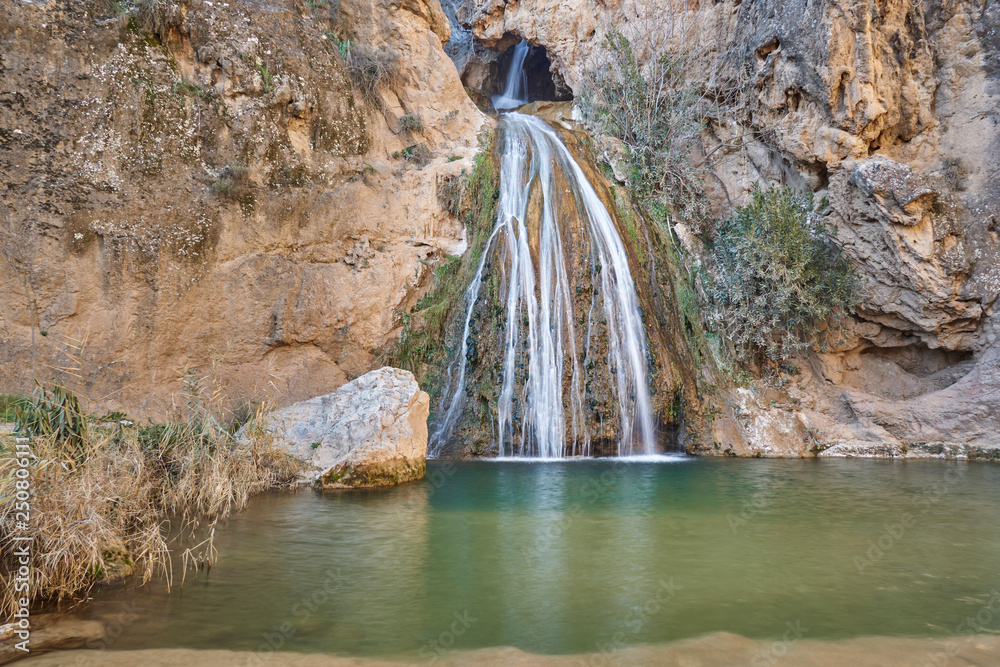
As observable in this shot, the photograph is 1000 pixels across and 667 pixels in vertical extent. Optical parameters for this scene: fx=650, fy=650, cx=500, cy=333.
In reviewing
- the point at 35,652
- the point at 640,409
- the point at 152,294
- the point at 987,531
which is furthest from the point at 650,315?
the point at 35,652

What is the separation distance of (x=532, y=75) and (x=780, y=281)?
14.6 m

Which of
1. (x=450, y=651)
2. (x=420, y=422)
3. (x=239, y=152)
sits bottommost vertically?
(x=450, y=651)

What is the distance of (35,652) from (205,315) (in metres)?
9.78

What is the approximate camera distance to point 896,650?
4000 millimetres

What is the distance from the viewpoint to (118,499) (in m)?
5.32

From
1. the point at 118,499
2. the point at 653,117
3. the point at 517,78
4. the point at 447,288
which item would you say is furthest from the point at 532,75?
the point at 118,499

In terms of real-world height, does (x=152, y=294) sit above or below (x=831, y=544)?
above

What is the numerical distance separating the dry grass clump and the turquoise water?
0.32m

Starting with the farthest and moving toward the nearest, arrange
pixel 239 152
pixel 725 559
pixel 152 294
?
pixel 239 152
pixel 152 294
pixel 725 559

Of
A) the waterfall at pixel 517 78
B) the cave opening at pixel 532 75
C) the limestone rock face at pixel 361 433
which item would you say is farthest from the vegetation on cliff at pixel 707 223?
the limestone rock face at pixel 361 433

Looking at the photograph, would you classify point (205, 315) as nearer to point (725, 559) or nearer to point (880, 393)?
point (725, 559)

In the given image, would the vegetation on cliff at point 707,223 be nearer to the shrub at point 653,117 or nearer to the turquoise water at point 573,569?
the shrub at point 653,117

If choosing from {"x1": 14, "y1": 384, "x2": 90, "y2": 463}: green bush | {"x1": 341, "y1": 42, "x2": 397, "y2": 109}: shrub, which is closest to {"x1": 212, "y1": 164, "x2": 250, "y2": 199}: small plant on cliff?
{"x1": 341, "y1": 42, "x2": 397, "y2": 109}: shrub

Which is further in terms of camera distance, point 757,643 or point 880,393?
point 880,393
